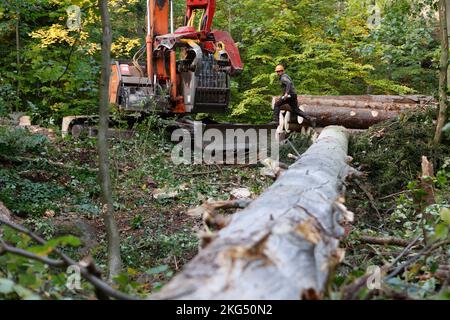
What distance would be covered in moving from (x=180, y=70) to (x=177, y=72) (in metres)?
0.16

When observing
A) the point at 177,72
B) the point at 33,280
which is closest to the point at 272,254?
the point at 33,280

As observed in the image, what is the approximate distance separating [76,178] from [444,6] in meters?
6.47

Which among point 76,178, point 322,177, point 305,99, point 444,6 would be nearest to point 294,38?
point 305,99

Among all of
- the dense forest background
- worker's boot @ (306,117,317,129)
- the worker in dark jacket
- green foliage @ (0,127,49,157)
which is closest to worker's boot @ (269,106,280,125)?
the worker in dark jacket

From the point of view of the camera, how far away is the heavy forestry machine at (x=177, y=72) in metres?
11.6

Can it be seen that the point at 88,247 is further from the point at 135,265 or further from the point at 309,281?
the point at 309,281

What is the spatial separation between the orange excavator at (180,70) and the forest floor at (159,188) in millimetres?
986

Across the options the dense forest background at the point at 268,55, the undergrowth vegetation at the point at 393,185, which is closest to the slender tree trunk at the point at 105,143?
the undergrowth vegetation at the point at 393,185

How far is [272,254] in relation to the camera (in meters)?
2.13

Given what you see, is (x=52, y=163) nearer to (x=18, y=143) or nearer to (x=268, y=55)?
(x=18, y=143)

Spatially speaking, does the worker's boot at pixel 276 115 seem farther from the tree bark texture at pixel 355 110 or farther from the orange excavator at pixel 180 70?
the orange excavator at pixel 180 70

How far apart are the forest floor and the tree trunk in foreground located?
85.7 inches

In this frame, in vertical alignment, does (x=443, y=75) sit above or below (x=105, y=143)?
above

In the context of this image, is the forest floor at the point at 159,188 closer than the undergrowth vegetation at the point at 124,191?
Yes
